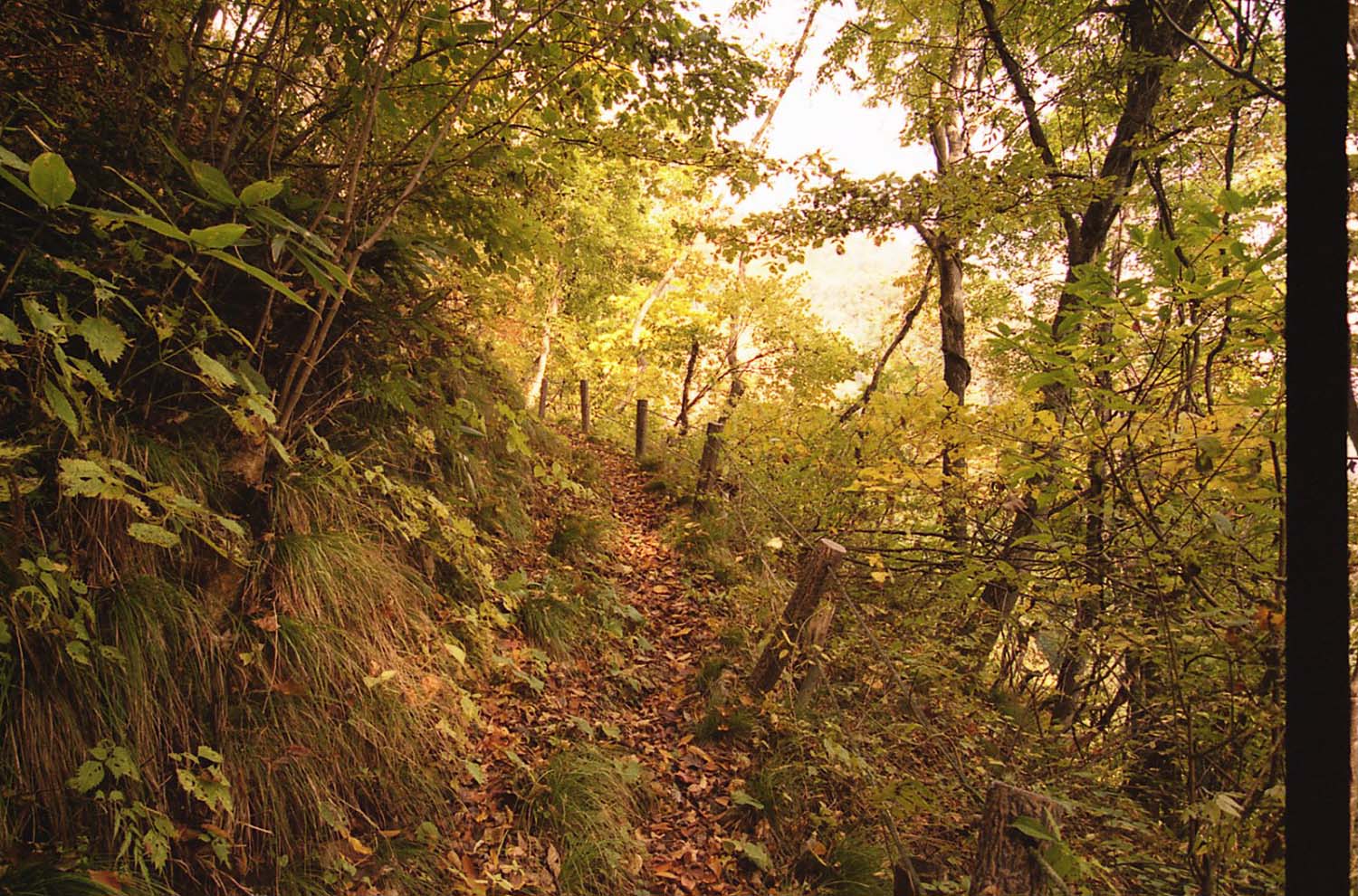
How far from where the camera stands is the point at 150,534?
1.90 meters

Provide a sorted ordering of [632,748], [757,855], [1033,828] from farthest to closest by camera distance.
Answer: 1. [632,748]
2. [757,855]
3. [1033,828]

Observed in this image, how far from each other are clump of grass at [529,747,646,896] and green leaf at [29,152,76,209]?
282cm

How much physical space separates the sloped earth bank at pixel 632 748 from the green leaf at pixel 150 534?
1677 millimetres

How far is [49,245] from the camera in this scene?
2146mm

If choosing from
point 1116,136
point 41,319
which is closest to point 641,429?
point 1116,136

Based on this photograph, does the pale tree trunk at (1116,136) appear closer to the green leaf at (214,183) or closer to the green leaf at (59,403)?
the green leaf at (214,183)

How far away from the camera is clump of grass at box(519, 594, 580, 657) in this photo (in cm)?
418

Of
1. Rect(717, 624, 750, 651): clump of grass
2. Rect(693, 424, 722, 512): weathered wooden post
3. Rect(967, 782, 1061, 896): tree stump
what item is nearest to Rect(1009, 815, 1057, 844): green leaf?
Rect(967, 782, 1061, 896): tree stump

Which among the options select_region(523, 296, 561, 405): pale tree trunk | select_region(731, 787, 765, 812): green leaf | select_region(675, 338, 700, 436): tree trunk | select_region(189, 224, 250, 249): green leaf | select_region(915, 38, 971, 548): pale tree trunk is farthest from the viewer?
select_region(675, 338, 700, 436): tree trunk

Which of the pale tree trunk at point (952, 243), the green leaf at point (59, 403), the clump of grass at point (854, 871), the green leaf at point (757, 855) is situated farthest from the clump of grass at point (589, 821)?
the pale tree trunk at point (952, 243)

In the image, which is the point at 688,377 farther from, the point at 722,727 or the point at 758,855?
the point at 758,855

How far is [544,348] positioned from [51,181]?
11.5 metres

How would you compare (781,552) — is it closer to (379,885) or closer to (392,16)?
(379,885)

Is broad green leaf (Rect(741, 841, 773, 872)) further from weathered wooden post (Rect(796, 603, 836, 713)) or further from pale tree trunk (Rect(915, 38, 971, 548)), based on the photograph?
pale tree trunk (Rect(915, 38, 971, 548))
